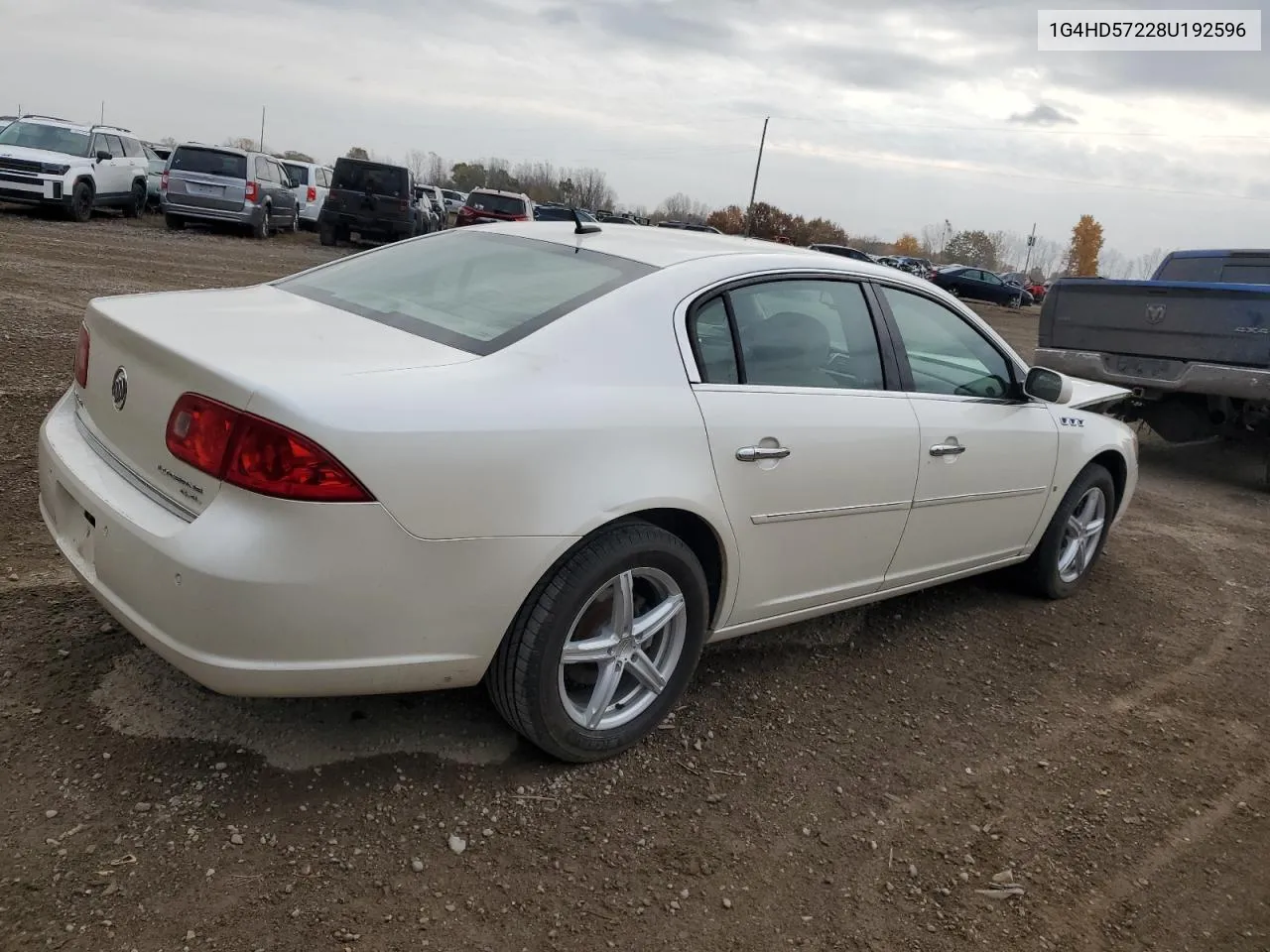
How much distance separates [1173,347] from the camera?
7965 mm

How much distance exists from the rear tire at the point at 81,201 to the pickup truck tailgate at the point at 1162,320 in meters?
16.9

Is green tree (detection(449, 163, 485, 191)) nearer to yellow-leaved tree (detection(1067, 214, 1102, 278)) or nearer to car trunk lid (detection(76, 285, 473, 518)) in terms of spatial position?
yellow-leaved tree (detection(1067, 214, 1102, 278))

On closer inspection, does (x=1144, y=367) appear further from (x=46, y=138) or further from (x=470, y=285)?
(x=46, y=138)

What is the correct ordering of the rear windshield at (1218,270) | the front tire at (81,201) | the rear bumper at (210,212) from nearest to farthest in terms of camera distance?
the rear windshield at (1218,270) → the front tire at (81,201) → the rear bumper at (210,212)

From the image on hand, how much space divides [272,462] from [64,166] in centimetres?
1877

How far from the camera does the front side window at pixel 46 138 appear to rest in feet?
58.8

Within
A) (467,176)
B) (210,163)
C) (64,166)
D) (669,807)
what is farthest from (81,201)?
(467,176)

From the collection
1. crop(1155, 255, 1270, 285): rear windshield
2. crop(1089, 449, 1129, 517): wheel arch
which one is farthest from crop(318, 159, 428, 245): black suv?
crop(1089, 449, 1129, 517): wheel arch

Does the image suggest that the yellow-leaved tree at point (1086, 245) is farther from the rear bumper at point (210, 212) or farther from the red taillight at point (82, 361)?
the red taillight at point (82, 361)

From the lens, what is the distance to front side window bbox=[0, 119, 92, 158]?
17.9 meters

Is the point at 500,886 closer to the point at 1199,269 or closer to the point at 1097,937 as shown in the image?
the point at 1097,937

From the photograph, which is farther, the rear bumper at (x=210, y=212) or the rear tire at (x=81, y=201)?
the rear bumper at (x=210, y=212)

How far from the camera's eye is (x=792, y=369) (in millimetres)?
3367

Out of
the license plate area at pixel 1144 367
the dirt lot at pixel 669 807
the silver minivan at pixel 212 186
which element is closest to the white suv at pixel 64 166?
the silver minivan at pixel 212 186
